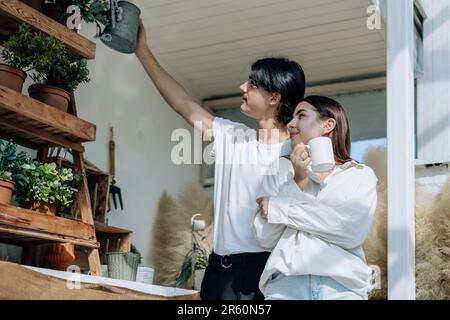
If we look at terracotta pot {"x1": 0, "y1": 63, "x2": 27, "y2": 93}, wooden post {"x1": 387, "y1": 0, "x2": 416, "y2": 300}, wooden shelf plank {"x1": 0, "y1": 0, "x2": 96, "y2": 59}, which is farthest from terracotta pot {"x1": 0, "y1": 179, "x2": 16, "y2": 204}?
wooden post {"x1": 387, "y1": 0, "x2": 416, "y2": 300}

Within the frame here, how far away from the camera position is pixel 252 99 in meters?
2.35

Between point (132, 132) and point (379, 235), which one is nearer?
point (379, 235)

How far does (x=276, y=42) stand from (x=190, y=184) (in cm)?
91

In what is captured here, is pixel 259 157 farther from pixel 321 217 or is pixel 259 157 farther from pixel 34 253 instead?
pixel 34 253

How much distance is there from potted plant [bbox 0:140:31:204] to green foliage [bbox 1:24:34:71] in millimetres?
322

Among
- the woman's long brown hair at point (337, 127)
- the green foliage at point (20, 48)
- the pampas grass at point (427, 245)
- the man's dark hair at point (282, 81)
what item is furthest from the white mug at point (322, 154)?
the pampas grass at point (427, 245)

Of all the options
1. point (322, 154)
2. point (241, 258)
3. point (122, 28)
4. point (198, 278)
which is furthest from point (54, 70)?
point (198, 278)

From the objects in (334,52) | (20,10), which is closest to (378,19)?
(334,52)

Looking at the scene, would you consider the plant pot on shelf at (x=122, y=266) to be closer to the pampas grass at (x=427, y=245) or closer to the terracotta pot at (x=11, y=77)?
the terracotta pot at (x=11, y=77)

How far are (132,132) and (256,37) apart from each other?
80 cm

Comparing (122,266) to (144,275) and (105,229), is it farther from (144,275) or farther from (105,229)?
(105,229)

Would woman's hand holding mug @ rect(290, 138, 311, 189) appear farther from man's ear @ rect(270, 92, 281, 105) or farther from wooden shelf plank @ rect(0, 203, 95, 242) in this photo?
wooden shelf plank @ rect(0, 203, 95, 242)

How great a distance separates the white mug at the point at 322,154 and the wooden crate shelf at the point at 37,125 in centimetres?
102

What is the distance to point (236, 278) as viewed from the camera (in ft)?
6.93
